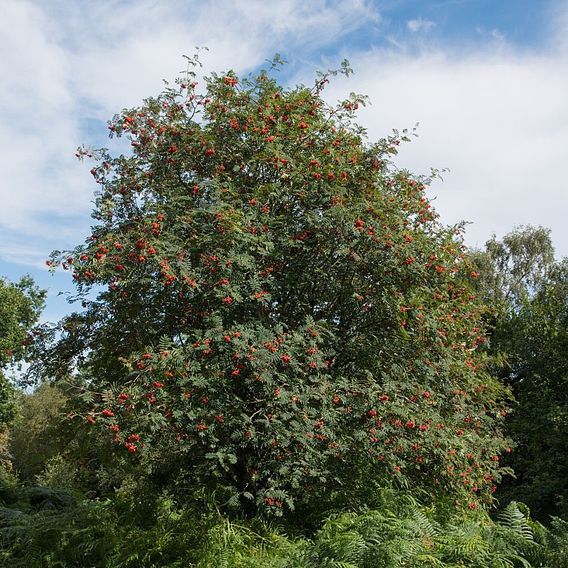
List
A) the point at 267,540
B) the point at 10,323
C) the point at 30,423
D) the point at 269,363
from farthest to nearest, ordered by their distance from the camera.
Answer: the point at 30,423 < the point at 10,323 < the point at 267,540 < the point at 269,363

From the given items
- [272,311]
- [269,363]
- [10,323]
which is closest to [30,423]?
[10,323]

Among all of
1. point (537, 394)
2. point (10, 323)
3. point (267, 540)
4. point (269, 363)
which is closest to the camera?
point (269, 363)

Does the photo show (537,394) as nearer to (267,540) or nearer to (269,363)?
(267,540)

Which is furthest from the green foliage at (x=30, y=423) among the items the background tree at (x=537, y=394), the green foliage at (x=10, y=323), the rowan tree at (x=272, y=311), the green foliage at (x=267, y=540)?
the rowan tree at (x=272, y=311)

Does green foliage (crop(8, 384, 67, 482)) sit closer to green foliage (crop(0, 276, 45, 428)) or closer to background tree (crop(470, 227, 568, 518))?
green foliage (crop(0, 276, 45, 428))

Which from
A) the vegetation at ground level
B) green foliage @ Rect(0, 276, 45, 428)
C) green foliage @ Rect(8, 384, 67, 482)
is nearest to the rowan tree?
the vegetation at ground level

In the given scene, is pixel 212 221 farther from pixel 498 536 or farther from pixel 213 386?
pixel 498 536

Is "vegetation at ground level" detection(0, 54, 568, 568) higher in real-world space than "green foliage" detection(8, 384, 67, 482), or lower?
higher

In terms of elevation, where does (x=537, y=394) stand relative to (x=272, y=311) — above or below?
above

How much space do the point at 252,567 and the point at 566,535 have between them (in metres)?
3.57

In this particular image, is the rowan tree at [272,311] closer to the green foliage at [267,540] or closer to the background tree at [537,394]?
the green foliage at [267,540]

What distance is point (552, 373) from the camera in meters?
19.5

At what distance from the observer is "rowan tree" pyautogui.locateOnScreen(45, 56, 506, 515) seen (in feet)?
24.1

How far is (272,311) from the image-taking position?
941cm
